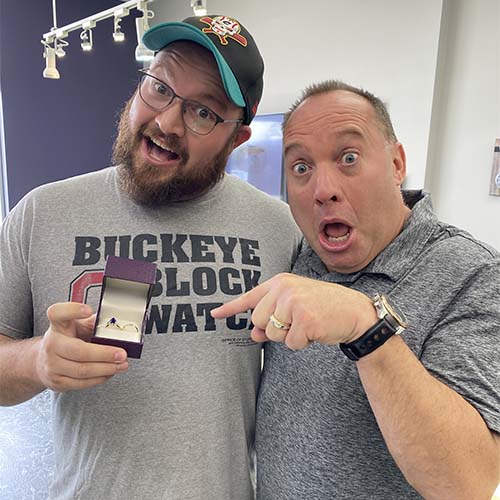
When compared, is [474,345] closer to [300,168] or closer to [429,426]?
[429,426]

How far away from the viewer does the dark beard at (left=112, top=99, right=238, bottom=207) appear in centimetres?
97

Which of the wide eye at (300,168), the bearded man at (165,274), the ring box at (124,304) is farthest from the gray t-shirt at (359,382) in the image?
the ring box at (124,304)

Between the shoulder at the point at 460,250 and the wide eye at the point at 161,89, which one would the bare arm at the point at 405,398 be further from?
the wide eye at the point at 161,89

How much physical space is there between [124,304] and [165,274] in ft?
0.71

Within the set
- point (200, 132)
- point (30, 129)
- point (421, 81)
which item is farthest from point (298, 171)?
point (30, 129)

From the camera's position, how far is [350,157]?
3.01 ft

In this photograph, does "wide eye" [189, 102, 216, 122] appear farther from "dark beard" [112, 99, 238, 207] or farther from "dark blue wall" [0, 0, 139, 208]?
"dark blue wall" [0, 0, 139, 208]

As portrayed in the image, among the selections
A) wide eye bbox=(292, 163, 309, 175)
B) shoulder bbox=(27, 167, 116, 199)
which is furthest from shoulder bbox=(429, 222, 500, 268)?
shoulder bbox=(27, 167, 116, 199)

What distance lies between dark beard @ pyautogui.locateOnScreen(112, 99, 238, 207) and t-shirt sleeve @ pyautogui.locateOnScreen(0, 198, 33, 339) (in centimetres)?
23

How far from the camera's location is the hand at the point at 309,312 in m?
0.63

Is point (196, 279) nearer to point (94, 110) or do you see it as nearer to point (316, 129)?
point (316, 129)

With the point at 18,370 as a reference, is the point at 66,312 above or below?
above

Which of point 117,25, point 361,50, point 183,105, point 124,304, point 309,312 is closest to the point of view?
point 309,312

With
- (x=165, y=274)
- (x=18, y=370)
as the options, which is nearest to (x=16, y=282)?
(x=18, y=370)
